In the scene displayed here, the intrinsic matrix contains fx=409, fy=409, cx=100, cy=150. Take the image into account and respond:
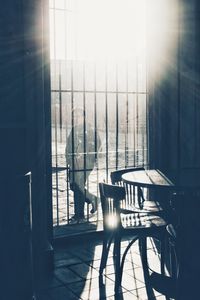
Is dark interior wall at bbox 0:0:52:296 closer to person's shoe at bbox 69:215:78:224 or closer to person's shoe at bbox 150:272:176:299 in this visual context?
person's shoe at bbox 69:215:78:224

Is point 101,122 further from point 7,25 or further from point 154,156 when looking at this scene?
point 7,25

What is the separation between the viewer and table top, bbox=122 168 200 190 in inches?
142

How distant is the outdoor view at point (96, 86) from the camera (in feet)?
17.4

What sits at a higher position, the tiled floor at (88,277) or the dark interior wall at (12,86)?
the dark interior wall at (12,86)

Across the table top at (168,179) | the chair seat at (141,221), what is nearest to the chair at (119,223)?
the chair seat at (141,221)

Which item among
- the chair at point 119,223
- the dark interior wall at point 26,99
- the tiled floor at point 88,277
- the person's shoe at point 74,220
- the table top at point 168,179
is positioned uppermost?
the dark interior wall at point 26,99

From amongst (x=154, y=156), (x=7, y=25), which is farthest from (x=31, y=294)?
(x=154, y=156)

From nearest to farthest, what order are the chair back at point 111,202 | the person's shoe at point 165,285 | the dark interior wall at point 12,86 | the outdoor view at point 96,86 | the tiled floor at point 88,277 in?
the person's shoe at point 165,285 < the chair back at point 111,202 < the tiled floor at point 88,277 < the dark interior wall at point 12,86 < the outdoor view at point 96,86

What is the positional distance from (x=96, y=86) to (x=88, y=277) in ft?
8.60

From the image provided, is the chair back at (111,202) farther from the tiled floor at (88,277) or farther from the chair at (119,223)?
the tiled floor at (88,277)

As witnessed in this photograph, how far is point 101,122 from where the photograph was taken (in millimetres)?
5793

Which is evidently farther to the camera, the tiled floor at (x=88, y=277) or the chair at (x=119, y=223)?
the tiled floor at (x=88, y=277)

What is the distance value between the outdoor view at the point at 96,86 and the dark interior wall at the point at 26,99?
2.62 ft

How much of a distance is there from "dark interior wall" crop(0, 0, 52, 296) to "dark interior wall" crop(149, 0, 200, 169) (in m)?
1.90
